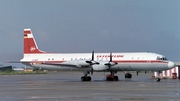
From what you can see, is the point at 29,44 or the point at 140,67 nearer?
the point at 140,67

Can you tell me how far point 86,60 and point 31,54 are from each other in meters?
10.9

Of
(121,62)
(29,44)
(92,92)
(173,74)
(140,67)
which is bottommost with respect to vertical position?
(92,92)

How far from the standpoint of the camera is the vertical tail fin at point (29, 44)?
57.4 metres

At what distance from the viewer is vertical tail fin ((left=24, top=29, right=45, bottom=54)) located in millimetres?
57438

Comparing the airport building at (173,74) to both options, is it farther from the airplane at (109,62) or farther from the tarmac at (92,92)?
the tarmac at (92,92)

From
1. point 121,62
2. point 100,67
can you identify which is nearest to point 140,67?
point 121,62

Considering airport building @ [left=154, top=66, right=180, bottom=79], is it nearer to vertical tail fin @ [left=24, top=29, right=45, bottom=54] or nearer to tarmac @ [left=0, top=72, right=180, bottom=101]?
vertical tail fin @ [left=24, top=29, right=45, bottom=54]

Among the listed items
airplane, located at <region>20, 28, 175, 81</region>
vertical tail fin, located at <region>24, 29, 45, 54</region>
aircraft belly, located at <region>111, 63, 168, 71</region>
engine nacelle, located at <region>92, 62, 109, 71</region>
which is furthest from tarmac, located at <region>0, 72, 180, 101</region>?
vertical tail fin, located at <region>24, 29, 45, 54</region>

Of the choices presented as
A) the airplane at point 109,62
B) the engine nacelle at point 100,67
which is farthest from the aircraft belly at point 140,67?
the engine nacelle at point 100,67

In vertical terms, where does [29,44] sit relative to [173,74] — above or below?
above

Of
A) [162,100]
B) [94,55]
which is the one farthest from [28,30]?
[162,100]

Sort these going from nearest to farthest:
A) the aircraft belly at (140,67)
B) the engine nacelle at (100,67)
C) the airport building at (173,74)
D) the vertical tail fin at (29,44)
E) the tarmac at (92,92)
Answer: the tarmac at (92,92) < the aircraft belly at (140,67) < the engine nacelle at (100,67) < the airport building at (173,74) < the vertical tail fin at (29,44)

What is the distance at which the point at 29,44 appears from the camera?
57.9 meters

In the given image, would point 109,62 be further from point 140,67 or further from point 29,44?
point 29,44
